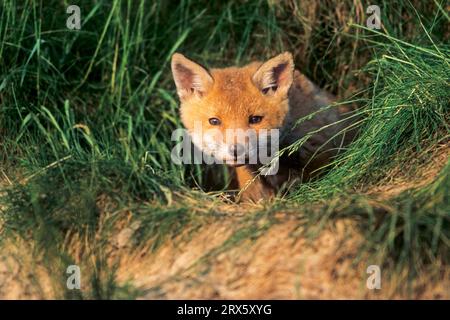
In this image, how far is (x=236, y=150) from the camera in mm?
3855

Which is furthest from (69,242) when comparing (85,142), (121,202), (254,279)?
(85,142)

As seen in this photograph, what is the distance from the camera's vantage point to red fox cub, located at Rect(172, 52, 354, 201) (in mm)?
3998

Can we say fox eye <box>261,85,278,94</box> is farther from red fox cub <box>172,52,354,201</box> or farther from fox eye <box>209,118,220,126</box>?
fox eye <box>209,118,220,126</box>

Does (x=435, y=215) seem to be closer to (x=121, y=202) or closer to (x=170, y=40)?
(x=121, y=202)

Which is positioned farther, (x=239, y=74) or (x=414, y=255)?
(x=239, y=74)

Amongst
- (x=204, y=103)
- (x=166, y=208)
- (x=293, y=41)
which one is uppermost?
(x=293, y=41)

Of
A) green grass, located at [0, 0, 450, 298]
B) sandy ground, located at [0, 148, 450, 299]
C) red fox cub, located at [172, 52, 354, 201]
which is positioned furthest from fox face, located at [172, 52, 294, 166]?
sandy ground, located at [0, 148, 450, 299]

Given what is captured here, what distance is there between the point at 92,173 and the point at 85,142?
1.42 meters

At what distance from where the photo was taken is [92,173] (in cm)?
327

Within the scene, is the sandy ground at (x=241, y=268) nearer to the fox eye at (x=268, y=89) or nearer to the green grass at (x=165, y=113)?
the green grass at (x=165, y=113)

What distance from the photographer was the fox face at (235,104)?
3959 millimetres

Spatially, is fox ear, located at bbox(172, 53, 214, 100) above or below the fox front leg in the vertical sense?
above

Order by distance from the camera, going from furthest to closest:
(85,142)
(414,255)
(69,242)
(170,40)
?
(170,40) < (85,142) < (69,242) < (414,255)

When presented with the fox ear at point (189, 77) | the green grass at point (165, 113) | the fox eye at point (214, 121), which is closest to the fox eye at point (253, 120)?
the fox eye at point (214, 121)
